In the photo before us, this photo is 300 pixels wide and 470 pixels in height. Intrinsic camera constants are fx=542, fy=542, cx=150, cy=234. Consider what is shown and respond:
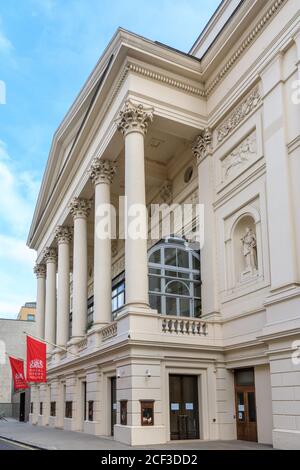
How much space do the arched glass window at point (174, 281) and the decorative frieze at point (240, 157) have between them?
4154 mm

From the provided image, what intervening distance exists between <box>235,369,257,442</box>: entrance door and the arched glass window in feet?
12.6

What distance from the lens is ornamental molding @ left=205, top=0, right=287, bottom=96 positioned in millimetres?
20125

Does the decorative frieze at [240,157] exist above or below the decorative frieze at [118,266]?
above

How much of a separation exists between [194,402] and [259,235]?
7112mm

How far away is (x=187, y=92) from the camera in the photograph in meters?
24.9

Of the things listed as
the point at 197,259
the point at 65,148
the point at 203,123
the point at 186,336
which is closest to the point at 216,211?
the point at 197,259

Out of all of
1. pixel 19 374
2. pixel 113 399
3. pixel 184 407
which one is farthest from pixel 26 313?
pixel 184 407

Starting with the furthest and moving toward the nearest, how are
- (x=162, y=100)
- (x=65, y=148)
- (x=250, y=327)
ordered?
1. (x=65, y=148)
2. (x=162, y=100)
3. (x=250, y=327)

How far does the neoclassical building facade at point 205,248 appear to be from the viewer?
61.6ft

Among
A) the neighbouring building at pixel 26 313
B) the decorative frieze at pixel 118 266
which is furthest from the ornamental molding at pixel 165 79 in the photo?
the neighbouring building at pixel 26 313

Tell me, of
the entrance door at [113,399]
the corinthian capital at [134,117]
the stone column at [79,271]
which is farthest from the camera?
the stone column at [79,271]

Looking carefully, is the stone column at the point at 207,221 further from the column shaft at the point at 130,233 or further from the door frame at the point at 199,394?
the column shaft at the point at 130,233

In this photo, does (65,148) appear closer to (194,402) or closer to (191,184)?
(191,184)

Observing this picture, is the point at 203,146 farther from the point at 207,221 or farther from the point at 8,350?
the point at 8,350
